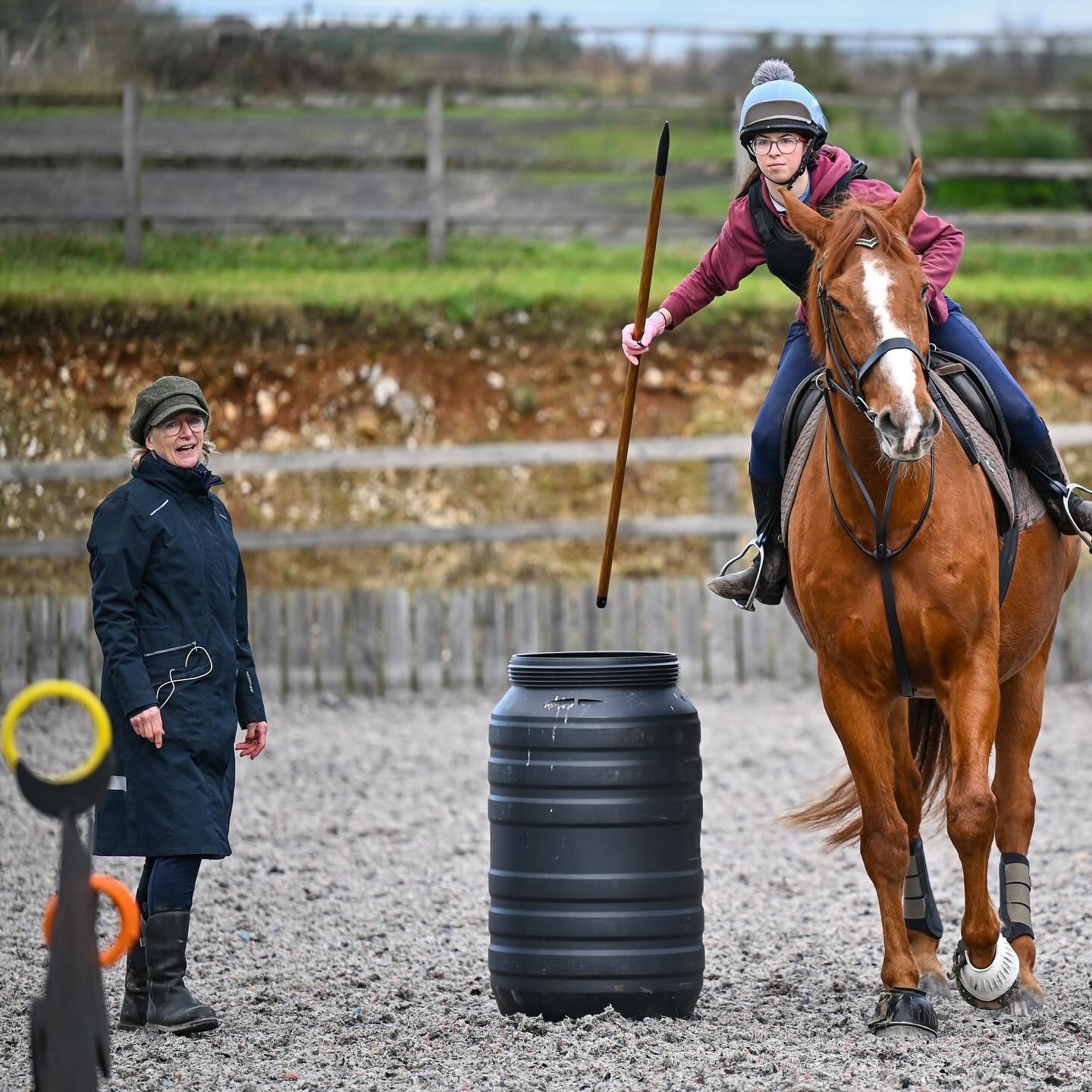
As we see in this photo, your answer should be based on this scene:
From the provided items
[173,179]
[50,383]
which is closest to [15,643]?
[50,383]

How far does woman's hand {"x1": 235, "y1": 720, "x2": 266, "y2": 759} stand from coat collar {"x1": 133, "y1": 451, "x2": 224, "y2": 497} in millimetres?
767

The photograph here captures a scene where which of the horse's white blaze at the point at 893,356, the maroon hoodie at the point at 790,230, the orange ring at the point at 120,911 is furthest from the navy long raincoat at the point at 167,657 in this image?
the horse's white blaze at the point at 893,356

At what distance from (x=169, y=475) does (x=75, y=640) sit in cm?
660

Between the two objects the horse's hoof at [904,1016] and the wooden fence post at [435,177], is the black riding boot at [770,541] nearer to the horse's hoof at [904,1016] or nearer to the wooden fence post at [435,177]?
the horse's hoof at [904,1016]

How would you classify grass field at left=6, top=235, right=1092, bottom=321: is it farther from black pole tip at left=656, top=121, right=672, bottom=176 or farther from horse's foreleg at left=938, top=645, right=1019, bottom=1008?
horse's foreleg at left=938, top=645, right=1019, bottom=1008

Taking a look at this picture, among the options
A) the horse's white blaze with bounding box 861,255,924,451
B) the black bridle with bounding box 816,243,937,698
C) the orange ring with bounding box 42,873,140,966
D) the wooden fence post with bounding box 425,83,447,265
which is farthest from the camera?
the wooden fence post with bounding box 425,83,447,265

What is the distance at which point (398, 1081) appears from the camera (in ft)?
→ 13.1

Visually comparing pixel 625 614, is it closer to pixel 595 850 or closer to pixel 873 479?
pixel 595 850

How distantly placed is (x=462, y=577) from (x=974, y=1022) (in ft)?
29.9

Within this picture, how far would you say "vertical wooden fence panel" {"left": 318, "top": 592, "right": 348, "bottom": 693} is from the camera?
Result: 11.3m

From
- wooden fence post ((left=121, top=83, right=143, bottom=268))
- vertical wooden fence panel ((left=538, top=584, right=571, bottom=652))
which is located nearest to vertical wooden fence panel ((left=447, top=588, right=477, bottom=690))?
vertical wooden fence panel ((left=538, top=584, right=571, bottom=652))

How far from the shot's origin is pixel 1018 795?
520 centimetres

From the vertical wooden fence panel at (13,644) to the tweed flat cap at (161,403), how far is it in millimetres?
6628

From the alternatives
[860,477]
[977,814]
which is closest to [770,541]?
[860,477]
